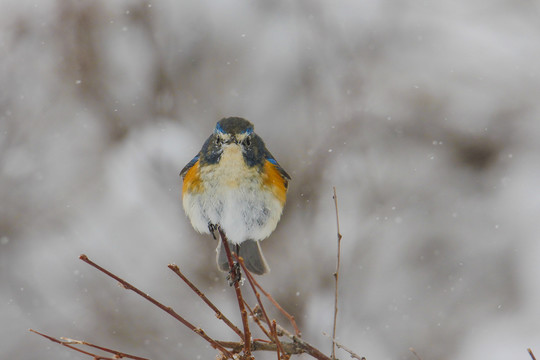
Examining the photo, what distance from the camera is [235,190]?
292 cm

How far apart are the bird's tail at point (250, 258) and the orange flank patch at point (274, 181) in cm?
51

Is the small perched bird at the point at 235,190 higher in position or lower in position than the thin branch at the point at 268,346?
higher

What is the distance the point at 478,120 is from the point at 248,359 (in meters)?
7.37

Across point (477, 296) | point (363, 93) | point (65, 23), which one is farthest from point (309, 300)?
point (65, 23)

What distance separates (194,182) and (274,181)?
0.42m

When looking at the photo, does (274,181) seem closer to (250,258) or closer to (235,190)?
(235,190)

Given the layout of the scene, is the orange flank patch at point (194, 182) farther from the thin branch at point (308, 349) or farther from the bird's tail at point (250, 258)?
the thin branch at point (308, 349)

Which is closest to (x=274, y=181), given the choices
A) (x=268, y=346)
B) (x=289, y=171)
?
(x=268, y=346)

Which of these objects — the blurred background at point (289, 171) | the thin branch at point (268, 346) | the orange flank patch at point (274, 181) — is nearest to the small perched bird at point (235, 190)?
the orange flank patch at point (274, 181)

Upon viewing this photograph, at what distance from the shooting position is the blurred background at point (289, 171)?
768cm

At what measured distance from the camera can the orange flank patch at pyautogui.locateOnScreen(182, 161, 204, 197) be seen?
3030 mm

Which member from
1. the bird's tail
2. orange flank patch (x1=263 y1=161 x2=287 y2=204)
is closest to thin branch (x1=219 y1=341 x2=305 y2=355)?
orange flank patch (x1=263 y1=161 x2=287 y2=204)

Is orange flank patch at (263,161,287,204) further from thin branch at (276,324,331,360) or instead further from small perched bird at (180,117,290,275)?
thin branch at (276,324,331,360)

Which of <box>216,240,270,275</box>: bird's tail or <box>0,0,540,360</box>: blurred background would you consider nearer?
<box>216,240,270,275</box>: bird's tail
